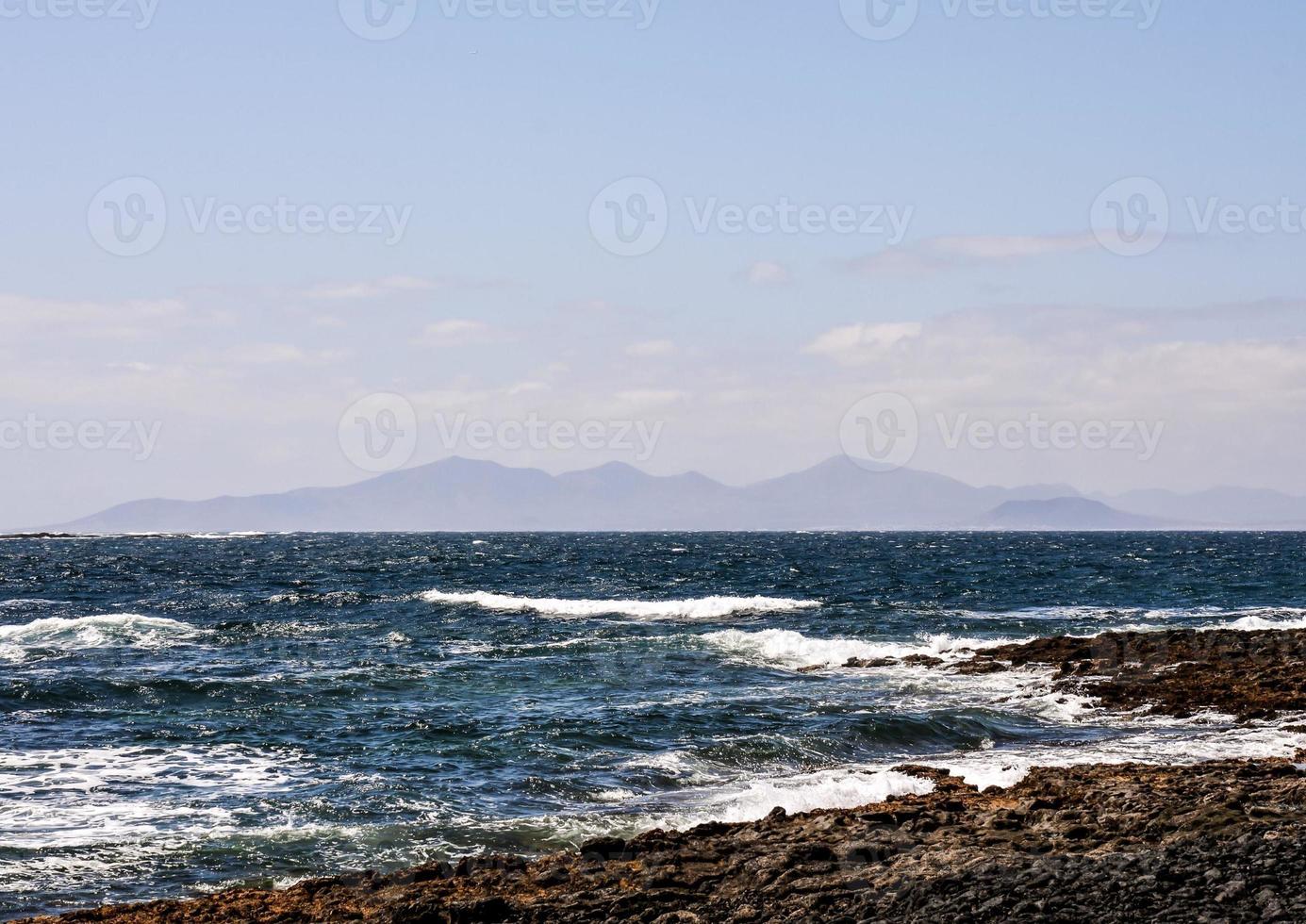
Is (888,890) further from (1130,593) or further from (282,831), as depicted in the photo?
(1130,593)

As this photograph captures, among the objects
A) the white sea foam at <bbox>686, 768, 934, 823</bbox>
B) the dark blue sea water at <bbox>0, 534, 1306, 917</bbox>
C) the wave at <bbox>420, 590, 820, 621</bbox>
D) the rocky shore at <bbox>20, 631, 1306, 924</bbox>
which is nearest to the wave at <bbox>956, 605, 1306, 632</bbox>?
the dark blue sea water at <bbox>0, 534, 1306, 917</bbox>

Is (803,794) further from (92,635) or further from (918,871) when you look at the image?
(92,635)

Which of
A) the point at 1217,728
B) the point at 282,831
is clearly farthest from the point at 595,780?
the point at 1217,728

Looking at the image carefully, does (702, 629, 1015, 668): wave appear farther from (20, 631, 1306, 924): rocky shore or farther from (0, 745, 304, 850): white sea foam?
(20, 631, 1306, 924): rocky shore

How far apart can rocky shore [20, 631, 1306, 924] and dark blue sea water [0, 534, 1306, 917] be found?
1.91 metres

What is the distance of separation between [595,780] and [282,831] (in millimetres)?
5318

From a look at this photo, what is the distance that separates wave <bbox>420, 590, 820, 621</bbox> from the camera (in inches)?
2083

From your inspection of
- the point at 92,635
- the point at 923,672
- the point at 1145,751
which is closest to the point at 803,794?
the point at 1145,751

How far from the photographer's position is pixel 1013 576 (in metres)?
76.6

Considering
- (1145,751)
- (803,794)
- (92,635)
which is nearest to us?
(803,794)

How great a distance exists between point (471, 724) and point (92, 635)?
24.6 meters

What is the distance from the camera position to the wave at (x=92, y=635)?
39.3m

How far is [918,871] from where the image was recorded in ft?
38.4

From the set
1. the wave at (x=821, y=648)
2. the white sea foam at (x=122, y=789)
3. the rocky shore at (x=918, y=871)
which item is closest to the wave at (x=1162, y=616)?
the wave at (x=821, y=648)
